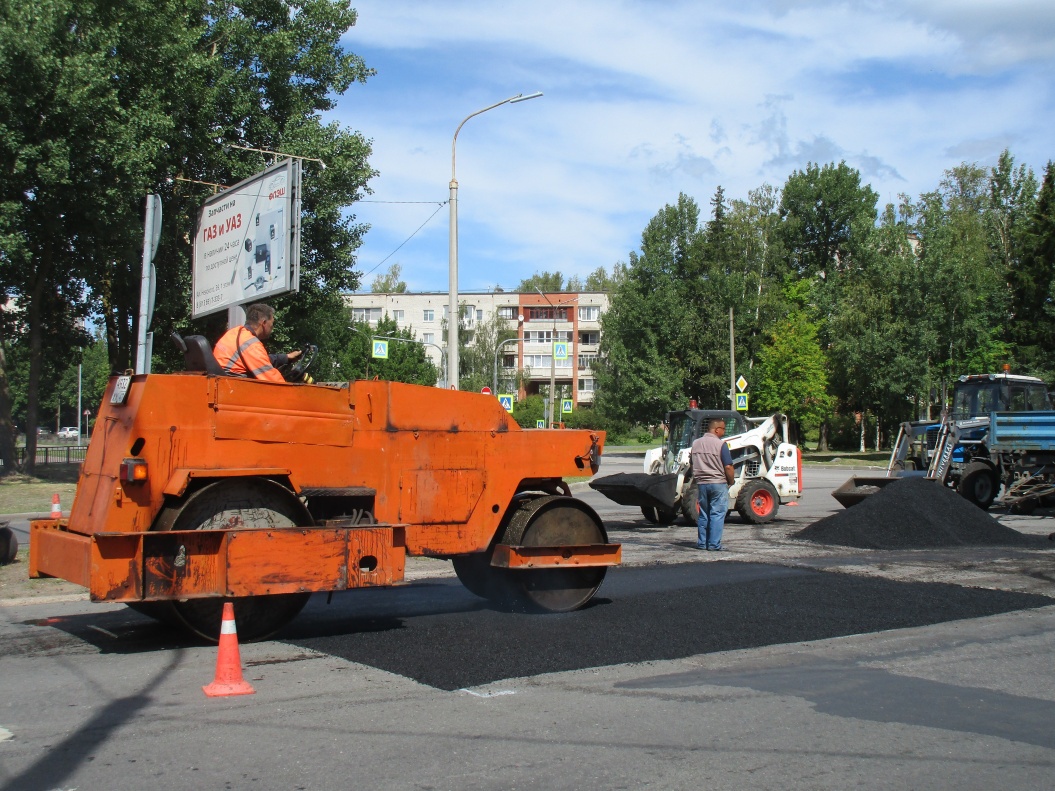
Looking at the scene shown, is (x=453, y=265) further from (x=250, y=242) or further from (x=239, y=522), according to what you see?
(x=239, y=522)

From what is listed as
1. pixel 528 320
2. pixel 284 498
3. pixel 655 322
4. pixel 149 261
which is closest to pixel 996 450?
pixel 149 261

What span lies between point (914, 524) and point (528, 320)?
76.9 metres

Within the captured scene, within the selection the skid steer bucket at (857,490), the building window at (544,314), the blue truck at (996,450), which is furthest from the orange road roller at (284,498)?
the building window at (544,314)

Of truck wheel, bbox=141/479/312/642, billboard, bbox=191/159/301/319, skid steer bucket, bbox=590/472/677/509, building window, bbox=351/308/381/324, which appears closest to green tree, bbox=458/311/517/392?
building window, bbox=351/308/381/324

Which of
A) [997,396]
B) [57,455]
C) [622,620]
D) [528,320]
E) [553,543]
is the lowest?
[57,455]

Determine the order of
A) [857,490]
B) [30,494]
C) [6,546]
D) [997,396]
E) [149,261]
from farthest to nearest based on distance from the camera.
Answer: [30,494]
[997,396]
[857,490]
[149,261]
[6,546]

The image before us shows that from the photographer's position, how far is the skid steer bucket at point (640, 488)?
13758mm

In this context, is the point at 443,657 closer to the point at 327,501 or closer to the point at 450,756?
the point at 327,501

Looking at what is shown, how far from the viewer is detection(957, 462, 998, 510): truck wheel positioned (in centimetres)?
1867

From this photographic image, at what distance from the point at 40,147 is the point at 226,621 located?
62.8 feet

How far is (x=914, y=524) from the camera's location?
12945 mm

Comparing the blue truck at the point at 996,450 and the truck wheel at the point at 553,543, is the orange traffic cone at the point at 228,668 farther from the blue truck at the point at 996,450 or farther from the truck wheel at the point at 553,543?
Answer: the blue truck at the point at 996,450

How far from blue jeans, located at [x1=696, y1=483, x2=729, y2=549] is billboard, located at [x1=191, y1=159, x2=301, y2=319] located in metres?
8.63

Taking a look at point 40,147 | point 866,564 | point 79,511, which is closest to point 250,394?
point 79,511
